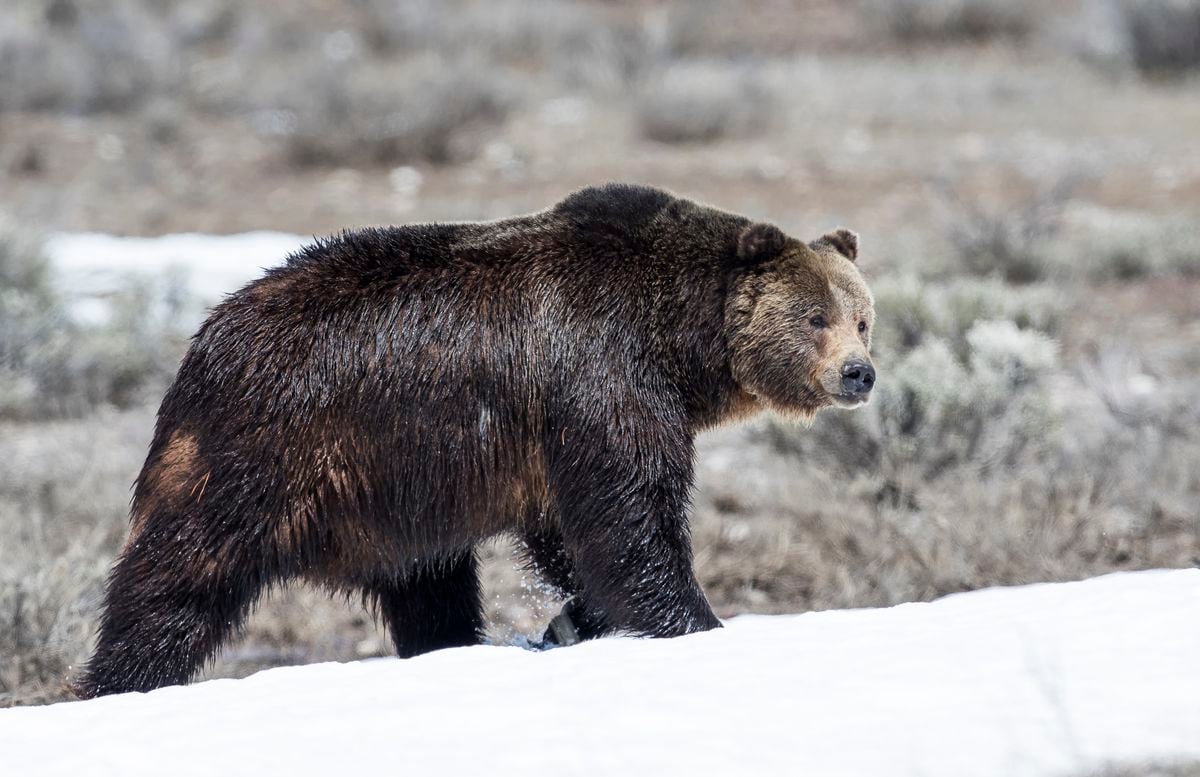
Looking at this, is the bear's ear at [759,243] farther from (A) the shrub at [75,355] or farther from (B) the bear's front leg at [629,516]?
(A) the shrub at [75,355]

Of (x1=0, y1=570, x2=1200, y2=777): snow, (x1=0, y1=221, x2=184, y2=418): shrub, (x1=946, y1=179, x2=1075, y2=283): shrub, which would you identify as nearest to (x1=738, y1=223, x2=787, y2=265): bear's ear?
(x1=0, y1=570, x2=1200, y2=777): snow

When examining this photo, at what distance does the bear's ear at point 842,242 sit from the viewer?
18.3 feet

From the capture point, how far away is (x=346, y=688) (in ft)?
12.8

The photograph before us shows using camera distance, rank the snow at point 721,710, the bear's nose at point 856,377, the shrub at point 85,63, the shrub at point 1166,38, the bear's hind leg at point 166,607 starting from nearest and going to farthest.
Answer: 1. the snow at point 721,710
2. the bear's hind leg at point 166,607
3. the bear's nose at point 856,377
4. the shrub at point 85,63
5. the shrub at point 1166,38

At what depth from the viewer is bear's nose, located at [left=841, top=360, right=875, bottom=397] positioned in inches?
197

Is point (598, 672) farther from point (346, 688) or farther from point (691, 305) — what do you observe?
point (691, 305)

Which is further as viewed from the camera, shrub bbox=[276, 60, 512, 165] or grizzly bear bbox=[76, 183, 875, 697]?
shrub bbox=[276, 60, 512, 165]

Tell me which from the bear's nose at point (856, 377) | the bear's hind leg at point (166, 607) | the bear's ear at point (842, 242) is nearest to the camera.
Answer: the bear's hind leg at point (166, 607)

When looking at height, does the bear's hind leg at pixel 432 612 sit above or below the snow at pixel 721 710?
below

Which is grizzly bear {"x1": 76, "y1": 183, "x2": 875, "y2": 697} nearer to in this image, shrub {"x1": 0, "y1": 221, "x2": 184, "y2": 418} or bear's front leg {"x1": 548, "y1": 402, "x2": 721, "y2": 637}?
bear's front leg {"x1": 548, "y1": 402, "x2": 721, "y2": 637}

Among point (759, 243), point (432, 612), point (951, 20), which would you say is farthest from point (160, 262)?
point (951, 20)

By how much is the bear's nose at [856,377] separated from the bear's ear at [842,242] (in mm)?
678

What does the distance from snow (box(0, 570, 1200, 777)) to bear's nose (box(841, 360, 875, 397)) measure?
104 centimetres

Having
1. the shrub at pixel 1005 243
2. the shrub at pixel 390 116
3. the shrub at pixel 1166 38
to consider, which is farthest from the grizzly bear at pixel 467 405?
the shrub at pixel 1166 38
